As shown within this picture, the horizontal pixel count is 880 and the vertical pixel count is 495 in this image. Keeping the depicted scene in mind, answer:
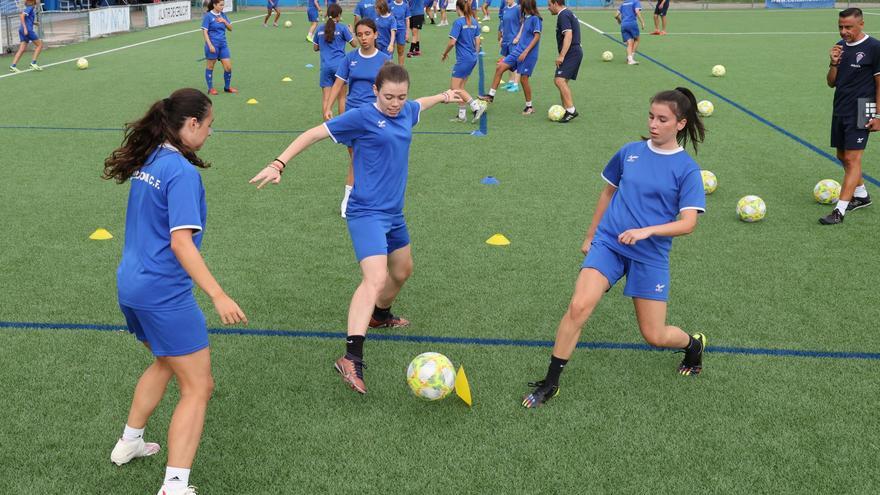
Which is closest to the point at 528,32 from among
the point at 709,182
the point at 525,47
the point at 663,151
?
the point at 525,47

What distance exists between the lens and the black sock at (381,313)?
5.98 metres

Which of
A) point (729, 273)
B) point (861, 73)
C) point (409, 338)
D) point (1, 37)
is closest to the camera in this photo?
point (409, 338)

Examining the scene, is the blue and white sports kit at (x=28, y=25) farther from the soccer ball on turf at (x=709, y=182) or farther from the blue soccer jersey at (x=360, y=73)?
the soccer ball on turf at (x=709, y=182)

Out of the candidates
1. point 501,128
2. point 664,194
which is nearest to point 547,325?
point 664,194

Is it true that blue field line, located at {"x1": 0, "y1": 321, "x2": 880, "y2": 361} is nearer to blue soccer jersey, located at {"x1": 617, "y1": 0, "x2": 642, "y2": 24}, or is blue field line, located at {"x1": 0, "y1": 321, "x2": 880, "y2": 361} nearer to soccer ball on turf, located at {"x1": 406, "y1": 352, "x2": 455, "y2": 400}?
soccer ball on turf, located at {"x1": 406, "y1": 352, "x2": 455, "y2": 400}

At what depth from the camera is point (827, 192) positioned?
888 cm

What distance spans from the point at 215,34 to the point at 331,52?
16.2 feet

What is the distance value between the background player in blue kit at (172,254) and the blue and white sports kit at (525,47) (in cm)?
1044

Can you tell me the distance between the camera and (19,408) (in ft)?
15.8

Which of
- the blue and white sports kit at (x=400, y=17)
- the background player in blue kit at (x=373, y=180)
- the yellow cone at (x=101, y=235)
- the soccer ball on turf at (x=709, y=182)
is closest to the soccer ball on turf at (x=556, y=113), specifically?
the soccer ball on turf at (x=709, y=182)

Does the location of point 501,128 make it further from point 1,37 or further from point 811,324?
point 1,37

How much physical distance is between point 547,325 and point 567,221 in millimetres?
2592

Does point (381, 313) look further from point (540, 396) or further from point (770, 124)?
point (770, 124)

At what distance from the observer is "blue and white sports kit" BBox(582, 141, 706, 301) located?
4.75m
